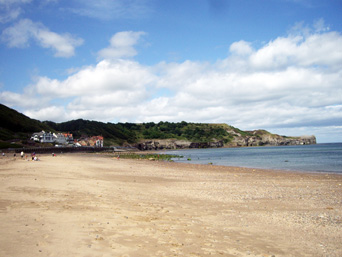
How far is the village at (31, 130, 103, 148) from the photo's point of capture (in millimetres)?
130875

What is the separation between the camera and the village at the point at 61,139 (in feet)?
429

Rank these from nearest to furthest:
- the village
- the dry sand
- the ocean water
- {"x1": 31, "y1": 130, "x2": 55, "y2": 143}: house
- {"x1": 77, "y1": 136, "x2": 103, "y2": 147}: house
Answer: the dry sand → the ocean water → {"x1": 31, "y1": 130, "x2": 55, "y2": 143}: house → the village → {"x1": 77, "y1": 136, "x2": 103, "y2": 147}: house

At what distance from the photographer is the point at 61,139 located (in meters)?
148

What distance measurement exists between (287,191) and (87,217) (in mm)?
13550

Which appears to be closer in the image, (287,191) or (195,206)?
(195,206)

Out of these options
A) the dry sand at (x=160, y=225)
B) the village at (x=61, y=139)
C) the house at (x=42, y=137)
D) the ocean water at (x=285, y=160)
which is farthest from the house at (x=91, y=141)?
the dry sand at (x=160, y=225)

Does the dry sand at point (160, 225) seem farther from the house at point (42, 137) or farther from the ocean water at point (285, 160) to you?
the house at point (42, 137)

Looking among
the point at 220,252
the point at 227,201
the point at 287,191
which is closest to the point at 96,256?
the point at 220,252

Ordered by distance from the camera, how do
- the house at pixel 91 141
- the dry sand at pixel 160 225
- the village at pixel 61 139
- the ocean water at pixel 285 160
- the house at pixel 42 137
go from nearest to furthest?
the dry sand at pixel 160 225 < the ocean water at pixel 285 160 < the house at pixel 42 137 < the village at pixel 61 139 < the house at pixel 91 141

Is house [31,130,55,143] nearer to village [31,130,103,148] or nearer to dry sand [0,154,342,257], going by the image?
village [31,130,103,148]

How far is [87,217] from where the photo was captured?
8.59 metres

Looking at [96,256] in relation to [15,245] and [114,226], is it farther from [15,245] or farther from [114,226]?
[114,226]

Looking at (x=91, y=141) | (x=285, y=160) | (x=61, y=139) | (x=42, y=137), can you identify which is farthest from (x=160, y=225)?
(x=91, y=141)

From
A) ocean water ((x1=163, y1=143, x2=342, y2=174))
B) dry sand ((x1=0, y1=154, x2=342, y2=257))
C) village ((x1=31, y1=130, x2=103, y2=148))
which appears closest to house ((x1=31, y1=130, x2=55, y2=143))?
village ((x1=31, y1=130, x2=103, y2=148))
